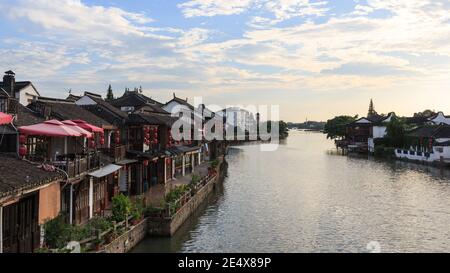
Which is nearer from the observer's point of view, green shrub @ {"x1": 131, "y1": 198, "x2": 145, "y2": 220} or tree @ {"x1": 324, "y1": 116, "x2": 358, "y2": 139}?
green shrub @ {"x1": 131, "y1": 198, "x2": 145, "y2": 220}

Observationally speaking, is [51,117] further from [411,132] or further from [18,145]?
[411,132]

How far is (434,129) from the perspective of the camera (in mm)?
65062

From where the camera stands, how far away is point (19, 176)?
1408 centimetres

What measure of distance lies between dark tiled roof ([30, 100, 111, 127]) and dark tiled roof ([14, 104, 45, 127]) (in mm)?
783

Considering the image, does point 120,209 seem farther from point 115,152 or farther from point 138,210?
point 115,152

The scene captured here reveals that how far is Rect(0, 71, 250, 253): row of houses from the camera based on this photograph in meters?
14.2

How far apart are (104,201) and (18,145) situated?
8.01 m

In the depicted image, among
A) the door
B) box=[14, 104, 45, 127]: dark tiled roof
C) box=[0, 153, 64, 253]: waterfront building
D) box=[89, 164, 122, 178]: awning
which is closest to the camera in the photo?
box=[0, 153, 64, 253]: waterfront building

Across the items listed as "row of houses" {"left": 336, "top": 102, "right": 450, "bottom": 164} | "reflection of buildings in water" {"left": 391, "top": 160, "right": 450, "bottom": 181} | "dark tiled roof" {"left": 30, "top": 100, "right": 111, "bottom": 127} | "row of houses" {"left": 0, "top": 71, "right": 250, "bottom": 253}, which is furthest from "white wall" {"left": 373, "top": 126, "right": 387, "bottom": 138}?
"dark tiled roof" {"left": 30, "top": 100, "right": 111, "bottom": 127}

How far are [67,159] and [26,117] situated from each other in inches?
138

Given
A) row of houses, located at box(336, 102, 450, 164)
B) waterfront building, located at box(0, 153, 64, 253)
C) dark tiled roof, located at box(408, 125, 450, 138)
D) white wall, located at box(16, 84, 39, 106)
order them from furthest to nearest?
dark tiled roof, located at box(408, 125, 450, 138)
row of houses, located at box(336, 102, 450, 164)
white wall, located at box(16, 84, 39, 106)
waterfront building, located at box(0, 153, 64, 253)

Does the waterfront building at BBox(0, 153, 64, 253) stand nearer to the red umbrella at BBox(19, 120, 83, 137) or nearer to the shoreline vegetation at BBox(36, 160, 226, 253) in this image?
the shoreline vegetation at BBox(36, 160, 226, 253)

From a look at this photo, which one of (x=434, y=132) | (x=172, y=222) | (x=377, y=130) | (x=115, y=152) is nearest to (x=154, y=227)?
(x=172, y=222)
